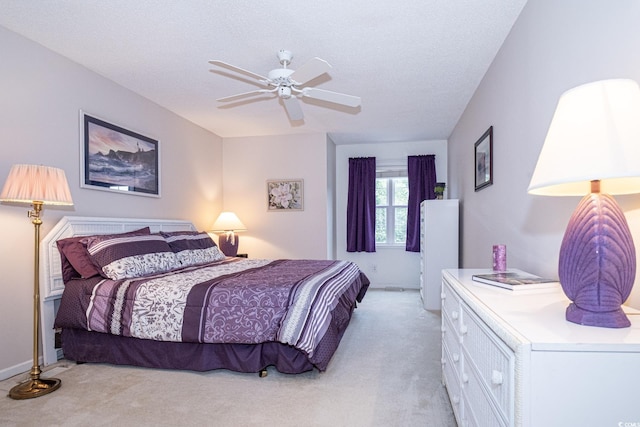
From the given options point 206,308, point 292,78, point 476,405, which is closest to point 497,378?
point 476,405

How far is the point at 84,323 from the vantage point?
253 centimetres

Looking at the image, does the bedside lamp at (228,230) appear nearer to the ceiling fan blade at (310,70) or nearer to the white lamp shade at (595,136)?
the ceiling fan blade at (310,70)

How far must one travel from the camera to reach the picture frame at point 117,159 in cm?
302

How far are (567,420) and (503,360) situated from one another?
7.2 inches

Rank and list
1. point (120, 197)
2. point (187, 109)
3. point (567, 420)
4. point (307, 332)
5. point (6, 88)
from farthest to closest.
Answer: point (187, 109) → point (120, 197) → point (6, 88) → point (307, 332) → point (567, 420)

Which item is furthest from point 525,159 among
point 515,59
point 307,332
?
point 307,332

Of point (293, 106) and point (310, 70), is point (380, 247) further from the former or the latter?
point (310, 70)

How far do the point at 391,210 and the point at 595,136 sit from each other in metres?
4.98

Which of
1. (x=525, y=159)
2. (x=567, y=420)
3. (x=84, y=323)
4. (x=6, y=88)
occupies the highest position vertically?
(x=6, y=88)

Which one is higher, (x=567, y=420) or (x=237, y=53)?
(x=237, y=53)

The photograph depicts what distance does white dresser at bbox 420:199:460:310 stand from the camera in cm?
429

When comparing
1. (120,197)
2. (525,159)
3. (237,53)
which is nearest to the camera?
(525,159)

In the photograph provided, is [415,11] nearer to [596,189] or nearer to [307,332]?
[596,189]

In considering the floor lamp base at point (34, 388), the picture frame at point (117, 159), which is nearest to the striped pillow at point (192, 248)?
the picture frame at point (117, 159)
